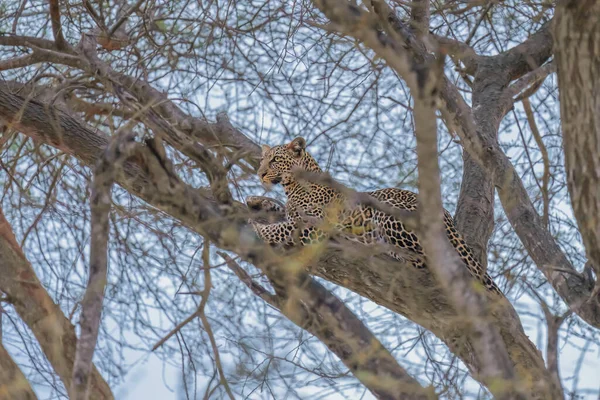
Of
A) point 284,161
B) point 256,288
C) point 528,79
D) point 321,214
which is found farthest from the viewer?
point 284,161

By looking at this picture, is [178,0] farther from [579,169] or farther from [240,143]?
[579,169]

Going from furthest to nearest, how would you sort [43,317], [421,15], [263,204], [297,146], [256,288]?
[297,146], [263,204], [421,15], [43,317], [256,288]

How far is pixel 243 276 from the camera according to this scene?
3.93m

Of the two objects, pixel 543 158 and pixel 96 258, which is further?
pixel 543 158

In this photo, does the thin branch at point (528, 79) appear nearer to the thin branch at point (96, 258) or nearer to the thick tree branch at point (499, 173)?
the thick tree branch at point (499, 173)

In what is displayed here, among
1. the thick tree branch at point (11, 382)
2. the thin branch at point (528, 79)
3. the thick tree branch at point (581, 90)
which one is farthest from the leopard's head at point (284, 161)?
the thick tree branch at point (581, 90)

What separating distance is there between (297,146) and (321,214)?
0.67 m

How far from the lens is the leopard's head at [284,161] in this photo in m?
7.48

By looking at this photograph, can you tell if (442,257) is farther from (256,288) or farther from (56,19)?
(56,19)

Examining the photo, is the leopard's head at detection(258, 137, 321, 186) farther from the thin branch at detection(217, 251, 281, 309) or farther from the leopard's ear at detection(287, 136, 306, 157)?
the thin branch at detection(217, 251, 281, 309)

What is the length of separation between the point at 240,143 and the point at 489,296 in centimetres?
201

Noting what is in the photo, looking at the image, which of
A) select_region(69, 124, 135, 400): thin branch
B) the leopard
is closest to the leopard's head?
the leopard

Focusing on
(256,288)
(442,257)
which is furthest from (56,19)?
(442,257)

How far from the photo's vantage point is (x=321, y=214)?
747 centimetres
